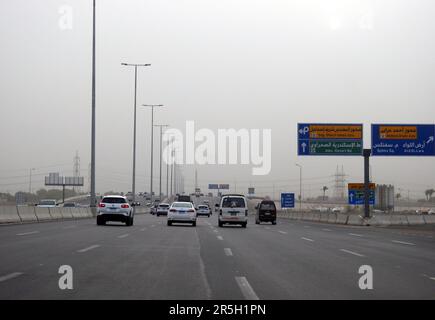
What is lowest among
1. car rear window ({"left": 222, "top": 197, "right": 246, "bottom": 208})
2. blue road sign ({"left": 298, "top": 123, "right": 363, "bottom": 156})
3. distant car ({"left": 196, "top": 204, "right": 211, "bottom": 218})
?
distant car ({"left": 196, "top": 204, "right": 211, "bottom": 218})

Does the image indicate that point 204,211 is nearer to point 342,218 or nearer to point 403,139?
point 342,218

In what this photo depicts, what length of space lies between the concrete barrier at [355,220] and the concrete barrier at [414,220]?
4.85 m

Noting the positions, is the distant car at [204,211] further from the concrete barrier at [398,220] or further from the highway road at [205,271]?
the highway road at [205,271]

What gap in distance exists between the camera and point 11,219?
37.7m

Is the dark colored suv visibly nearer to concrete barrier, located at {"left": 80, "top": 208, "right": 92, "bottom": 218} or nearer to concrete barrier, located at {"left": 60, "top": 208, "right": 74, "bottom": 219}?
concrete barrier, located at {"left": 80, "top": 208, "right": 92, "bottom": 218}

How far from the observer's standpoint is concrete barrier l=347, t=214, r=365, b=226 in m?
51.8

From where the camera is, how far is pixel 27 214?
4075 centimetres

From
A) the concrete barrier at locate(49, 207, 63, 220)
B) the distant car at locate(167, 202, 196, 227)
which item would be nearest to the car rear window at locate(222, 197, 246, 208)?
the distant car at locate(167, 202, 196, 227)

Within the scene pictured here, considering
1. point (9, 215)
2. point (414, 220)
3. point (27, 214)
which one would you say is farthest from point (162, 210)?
point (9, 215)

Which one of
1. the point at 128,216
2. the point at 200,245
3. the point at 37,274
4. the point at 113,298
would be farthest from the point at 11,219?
the point at 113,298

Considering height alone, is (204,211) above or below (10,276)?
below

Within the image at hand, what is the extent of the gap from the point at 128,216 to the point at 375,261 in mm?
22368

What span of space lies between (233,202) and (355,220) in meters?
15.9

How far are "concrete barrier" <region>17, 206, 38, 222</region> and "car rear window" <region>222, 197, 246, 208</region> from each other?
12.2 meters
